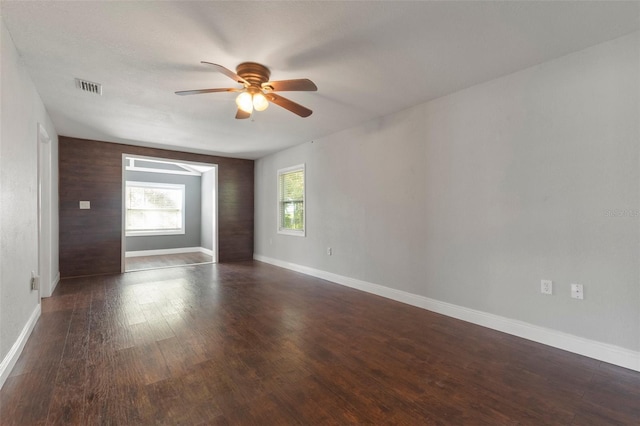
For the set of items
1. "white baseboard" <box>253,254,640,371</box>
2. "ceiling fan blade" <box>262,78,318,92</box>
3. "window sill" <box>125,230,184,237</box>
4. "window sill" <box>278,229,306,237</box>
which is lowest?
"white baseboard" <box>253,254,640,371</box>

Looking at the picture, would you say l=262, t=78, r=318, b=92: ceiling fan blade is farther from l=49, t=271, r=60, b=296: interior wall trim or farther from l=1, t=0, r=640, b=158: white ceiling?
l=49, t=271, r=60, b=296: interior wall trim

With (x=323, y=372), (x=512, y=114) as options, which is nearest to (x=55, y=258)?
(x=323, y=372)

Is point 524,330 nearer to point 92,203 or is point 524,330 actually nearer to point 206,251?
point 92,203

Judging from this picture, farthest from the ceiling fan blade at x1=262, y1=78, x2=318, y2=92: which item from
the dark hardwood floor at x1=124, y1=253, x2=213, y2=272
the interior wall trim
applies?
the dark hardwood floor at x1=124, y1=253, x2=213, y2=272

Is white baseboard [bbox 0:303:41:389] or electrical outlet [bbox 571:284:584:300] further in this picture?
electrical outlet [bbox 571:284:584:300]

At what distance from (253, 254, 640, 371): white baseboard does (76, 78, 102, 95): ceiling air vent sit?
4036 millimetres

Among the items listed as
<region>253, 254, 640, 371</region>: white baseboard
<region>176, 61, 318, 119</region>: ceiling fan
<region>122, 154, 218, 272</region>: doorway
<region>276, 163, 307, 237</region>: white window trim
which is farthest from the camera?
<region>122, 154, 218, 272</region>: doorway

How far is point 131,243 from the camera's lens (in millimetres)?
7648

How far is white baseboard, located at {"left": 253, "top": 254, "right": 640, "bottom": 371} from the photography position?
219cm

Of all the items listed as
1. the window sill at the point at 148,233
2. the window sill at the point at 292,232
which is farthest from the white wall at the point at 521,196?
the window sill at the point at 148,233

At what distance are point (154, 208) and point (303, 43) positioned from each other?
24.4 feet

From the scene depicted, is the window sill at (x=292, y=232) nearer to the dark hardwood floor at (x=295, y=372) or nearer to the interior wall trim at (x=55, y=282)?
the dark hardwood floor at (x=295, y=372)

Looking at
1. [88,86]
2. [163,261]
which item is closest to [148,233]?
[163,261]

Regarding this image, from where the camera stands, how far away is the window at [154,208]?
774 cm
